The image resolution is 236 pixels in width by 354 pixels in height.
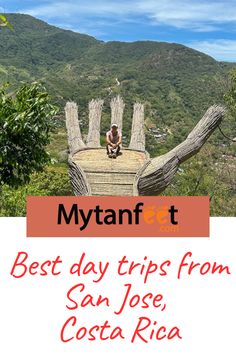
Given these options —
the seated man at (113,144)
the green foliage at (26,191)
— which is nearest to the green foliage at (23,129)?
the seated man at (113,144)

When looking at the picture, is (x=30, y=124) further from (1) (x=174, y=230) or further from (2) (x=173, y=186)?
(2) (x=173, y=186)

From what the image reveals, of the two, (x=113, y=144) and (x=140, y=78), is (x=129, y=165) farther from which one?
(x=140, y=78)

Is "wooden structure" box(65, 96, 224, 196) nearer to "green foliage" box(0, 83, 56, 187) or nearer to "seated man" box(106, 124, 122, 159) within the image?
"seated man" box(106, 124, 122, 159)

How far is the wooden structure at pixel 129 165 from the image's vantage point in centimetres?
595

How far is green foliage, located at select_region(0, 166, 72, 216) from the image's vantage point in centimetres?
1231

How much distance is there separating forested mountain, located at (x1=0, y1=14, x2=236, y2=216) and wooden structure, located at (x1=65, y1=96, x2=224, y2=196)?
9.46m

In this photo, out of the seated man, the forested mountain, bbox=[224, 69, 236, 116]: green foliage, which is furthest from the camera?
the forested mountain

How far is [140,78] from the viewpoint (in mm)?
97125

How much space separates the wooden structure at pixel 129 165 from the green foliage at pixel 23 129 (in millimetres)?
646

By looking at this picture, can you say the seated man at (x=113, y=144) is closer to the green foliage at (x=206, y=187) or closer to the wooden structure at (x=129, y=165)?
the wooden structure at (x=129, y=165)

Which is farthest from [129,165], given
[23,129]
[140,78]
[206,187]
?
[140,78]

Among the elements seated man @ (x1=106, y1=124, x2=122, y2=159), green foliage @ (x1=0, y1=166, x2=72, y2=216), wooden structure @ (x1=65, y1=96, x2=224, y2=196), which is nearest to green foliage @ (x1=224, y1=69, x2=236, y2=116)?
green foliage @ (x1=0, y1=166, x2=72, y2=216)

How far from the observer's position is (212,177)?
63.3ft

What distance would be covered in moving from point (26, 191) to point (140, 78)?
8627 centimetres
